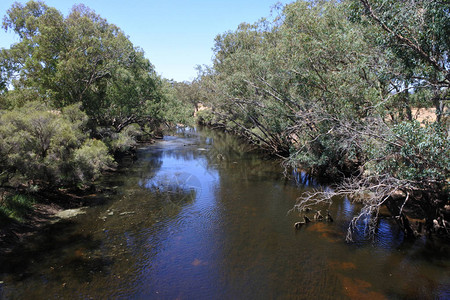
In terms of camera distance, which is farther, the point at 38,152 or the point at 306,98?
the point at 306,98

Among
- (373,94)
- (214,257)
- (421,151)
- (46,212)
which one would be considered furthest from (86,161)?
(421,151)

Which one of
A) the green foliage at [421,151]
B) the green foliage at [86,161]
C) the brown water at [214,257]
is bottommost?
the brown water at [214,257]

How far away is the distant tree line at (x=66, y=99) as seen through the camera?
1496 centimetres

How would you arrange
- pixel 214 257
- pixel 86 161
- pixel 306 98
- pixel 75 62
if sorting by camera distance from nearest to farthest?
pixel 214 257, pixel 86 161, pixel 306 98, pixel 75 62

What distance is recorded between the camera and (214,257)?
1291 centimetres

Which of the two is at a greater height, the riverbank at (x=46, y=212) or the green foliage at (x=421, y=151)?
the green foliage at (x=421, y=151)

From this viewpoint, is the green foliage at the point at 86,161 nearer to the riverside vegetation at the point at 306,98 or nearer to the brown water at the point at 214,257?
the riverside vegetation at the point at 306,98

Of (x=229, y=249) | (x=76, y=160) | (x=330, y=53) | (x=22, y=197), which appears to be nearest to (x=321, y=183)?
(x=330, y=53)

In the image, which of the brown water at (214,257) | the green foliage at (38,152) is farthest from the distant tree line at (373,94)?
the green foliage at (38,152)

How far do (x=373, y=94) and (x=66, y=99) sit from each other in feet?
83.1

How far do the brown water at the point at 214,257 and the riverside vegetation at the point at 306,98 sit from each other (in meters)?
1.48

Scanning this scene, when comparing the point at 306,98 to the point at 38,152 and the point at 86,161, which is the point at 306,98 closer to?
the point at 86,161

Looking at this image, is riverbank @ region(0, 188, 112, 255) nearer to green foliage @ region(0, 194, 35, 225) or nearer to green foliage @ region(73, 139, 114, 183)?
green foliage @ region(0, 194, 35, 225)

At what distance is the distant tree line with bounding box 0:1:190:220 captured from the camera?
14961 mm
